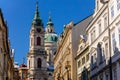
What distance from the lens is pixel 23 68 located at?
650 ft

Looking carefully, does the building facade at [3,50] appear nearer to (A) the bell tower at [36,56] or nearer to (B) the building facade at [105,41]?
(B) the building facade at [105,41]

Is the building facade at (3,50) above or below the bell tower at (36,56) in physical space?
below

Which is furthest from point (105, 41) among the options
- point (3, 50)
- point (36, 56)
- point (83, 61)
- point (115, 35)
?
point (36, 56)

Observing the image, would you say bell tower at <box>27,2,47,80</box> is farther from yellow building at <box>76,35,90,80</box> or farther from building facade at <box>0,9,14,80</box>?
yellow building at <box>76,35,90,80</box>

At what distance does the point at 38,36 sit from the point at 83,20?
12479 centimetres

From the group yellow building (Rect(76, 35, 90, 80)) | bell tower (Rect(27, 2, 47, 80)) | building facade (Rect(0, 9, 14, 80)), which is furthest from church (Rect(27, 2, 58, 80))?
yellow building (Rect(76, 35, 90, 80))

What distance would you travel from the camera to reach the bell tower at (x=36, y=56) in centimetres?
18421

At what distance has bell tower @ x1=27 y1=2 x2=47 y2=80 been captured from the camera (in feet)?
604

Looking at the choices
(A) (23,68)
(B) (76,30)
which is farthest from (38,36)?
(B) (76,30)

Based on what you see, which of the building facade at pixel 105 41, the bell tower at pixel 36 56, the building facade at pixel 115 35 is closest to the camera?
the building facade at pixel 115 35

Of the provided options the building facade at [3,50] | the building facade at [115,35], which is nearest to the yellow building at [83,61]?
the building facade at [3,50]

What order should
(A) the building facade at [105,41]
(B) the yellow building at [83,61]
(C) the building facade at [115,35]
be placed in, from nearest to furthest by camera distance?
(C) the building facade at [115,35] → (A) the building facade at [105,41] → (B) the yellow building at [83,61]

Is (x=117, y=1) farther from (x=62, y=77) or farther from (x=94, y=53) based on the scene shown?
(x=62, y=77)

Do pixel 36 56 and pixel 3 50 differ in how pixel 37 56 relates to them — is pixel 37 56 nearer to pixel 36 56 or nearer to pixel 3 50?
pixel 36 56
